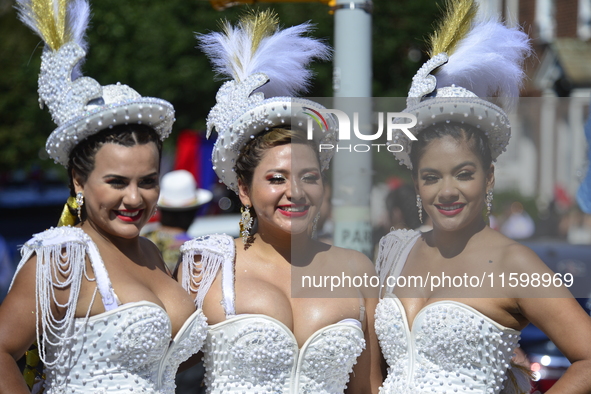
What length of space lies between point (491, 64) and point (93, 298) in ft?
5.98

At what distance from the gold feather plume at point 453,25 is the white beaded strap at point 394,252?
0.78 metres

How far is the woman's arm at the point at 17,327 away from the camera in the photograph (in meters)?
2.42

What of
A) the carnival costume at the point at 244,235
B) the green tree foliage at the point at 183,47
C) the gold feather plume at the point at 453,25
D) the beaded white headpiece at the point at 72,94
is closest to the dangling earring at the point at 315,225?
the carnival costume at the point at 244,235

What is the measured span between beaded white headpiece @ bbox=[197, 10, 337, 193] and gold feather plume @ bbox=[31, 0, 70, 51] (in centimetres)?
60

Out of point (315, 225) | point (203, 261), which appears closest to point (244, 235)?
point (203, 261)

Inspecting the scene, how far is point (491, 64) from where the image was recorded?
2836mm

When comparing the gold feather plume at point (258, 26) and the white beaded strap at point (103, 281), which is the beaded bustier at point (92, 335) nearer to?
the white beaded strap at point (103, 281)

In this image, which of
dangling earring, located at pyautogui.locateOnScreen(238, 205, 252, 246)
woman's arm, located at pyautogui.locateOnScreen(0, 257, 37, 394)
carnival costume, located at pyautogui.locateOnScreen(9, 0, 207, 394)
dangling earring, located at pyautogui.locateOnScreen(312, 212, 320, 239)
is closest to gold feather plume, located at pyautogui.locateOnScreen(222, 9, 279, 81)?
carnival costume, located at pyautogui.locateOnScreen(9, 0, 207, 394)

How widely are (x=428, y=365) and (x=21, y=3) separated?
2.20m

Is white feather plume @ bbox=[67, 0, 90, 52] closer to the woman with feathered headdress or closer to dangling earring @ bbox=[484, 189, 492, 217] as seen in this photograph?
the woman with feathered headdress

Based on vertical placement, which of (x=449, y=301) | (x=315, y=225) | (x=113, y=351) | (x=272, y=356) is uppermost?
(x=315, y=225)

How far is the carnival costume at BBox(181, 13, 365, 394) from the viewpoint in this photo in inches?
109

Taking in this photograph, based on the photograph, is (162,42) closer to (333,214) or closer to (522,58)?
(333,214)

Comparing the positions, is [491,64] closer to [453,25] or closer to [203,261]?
[453,25]
